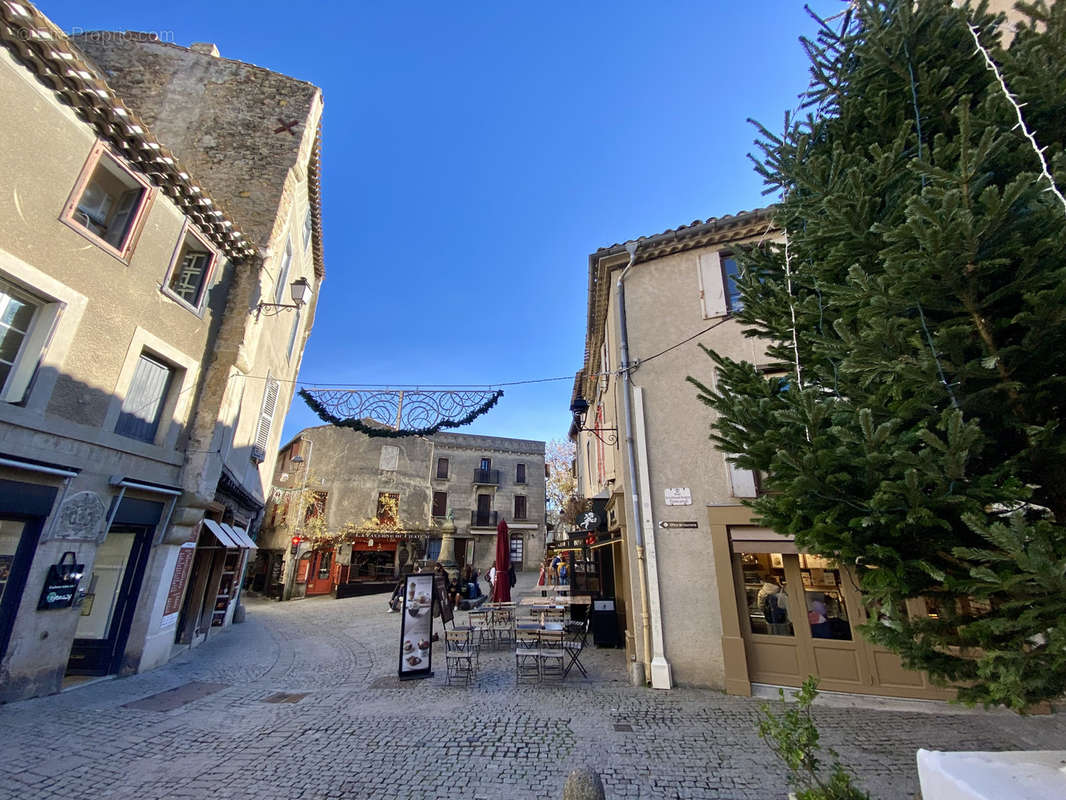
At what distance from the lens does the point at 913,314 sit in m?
3.39

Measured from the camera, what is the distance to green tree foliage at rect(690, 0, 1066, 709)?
2.70 m

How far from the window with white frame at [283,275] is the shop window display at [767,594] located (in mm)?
12235

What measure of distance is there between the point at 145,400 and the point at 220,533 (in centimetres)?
390

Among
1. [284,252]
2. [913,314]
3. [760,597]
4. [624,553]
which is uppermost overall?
[284,252]

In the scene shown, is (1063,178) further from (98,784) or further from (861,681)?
(98,784)

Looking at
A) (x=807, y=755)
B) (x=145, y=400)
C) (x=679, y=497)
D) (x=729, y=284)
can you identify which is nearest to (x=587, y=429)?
(x=679, y=497)

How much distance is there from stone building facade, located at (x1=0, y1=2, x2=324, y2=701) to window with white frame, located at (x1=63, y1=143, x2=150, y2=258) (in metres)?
0.03

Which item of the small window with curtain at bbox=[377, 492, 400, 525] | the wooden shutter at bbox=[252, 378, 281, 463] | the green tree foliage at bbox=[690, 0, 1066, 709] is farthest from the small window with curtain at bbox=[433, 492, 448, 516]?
the green tree foliage at bbox=[690, 0, 1066, 709]

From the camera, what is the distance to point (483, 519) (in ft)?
103

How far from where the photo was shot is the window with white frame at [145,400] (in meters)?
7.91

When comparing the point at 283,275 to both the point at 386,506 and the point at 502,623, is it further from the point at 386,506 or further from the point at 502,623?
the point at 386,506

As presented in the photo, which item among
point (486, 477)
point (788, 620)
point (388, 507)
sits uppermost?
point (486, 477)

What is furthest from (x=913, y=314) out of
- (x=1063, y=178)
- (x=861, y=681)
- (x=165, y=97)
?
(x=165, y=97)

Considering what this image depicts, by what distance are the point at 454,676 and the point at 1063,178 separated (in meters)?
9.31
